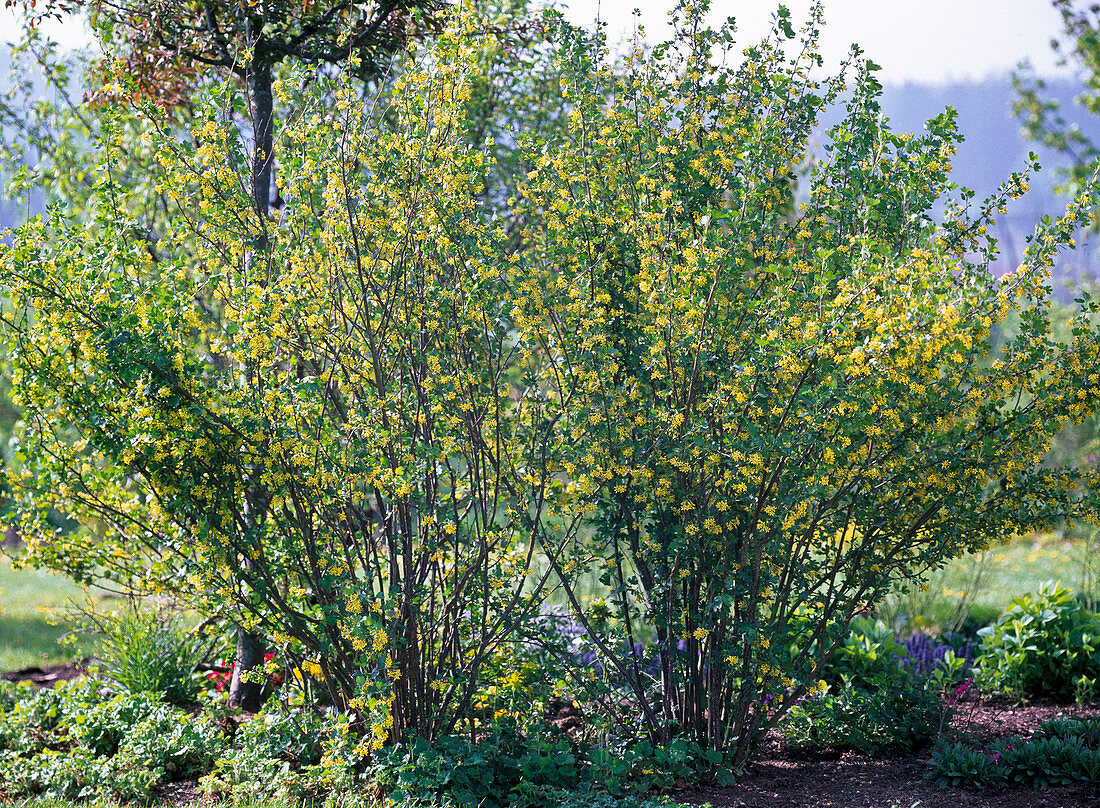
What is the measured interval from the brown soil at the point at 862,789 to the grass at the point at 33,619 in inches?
120

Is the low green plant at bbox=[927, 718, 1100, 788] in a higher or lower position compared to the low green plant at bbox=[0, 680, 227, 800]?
lower

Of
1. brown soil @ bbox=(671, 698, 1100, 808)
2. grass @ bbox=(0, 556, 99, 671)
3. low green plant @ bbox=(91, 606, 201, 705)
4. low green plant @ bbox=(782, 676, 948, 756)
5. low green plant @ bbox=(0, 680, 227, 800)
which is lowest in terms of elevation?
brown soil @ bbox=(671, 698, 1100, 808)

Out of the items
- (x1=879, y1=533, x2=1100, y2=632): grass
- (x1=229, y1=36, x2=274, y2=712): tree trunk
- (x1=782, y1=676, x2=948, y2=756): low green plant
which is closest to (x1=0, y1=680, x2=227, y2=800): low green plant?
(x1=229, y1=36, x2=274, y2=712): tree trunk

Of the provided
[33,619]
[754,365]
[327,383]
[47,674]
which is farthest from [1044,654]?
[33,619]

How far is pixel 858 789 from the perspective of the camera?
3.61m

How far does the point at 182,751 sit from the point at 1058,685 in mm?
4495

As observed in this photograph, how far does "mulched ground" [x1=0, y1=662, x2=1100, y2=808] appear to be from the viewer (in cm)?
344

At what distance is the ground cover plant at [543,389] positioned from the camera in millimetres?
3176

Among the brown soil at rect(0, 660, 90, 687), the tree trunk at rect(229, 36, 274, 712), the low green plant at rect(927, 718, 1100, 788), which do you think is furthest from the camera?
the brown soil at rect(0, 660, 90, 687)

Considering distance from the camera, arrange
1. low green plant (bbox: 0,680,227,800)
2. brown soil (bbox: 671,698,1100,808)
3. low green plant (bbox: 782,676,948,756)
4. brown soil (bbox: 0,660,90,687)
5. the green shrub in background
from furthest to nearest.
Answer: brown soil (bbox: 0,660,90,687) → the green shrub in background → low green plant (bbox: 782,676,948,756) → low green plant (bbox: 0,680,227,800) → brown soil (bbox: 671,698,1100,808)

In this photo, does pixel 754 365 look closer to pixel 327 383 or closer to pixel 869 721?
pixel 327 383

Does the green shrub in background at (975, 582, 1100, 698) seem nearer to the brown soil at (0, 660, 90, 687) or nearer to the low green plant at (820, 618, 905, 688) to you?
the low green plant at (820, 618, 905, 688)

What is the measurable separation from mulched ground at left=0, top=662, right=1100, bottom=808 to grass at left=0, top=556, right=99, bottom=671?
9.64 ft

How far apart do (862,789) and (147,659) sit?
3.68 metres
